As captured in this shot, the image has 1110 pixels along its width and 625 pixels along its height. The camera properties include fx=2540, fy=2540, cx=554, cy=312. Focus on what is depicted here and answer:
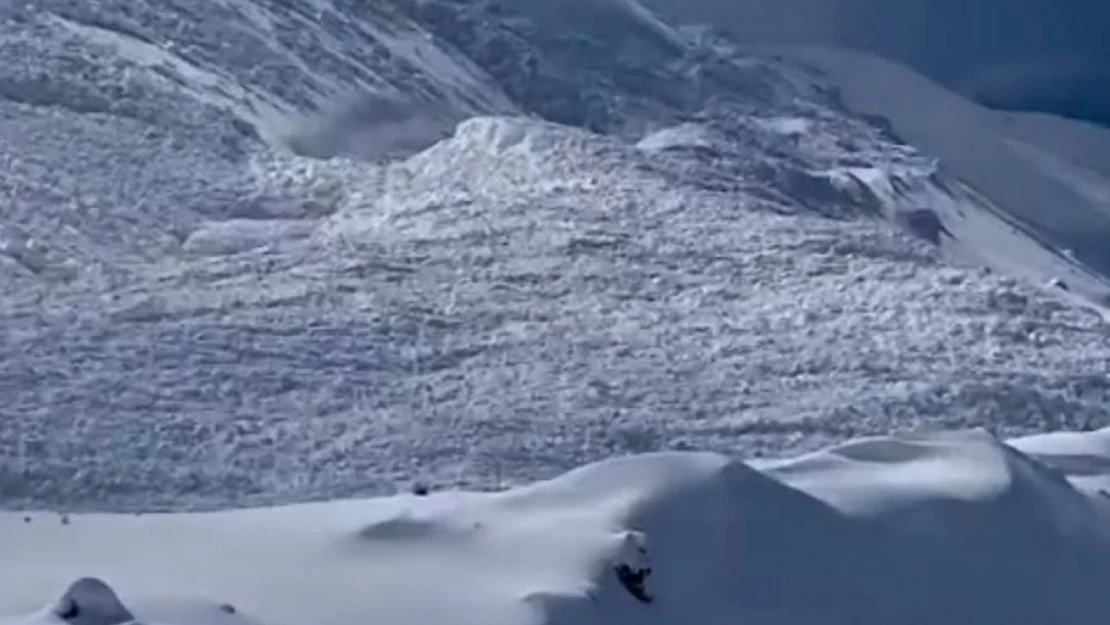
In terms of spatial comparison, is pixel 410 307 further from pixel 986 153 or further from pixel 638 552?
pixel 986 153

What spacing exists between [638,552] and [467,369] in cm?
334

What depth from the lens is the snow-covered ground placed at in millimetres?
6141

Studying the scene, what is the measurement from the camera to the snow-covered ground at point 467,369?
6.14 m

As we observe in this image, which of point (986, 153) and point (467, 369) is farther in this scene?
point (986, 153)

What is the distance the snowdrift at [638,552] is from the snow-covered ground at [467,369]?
0.01m

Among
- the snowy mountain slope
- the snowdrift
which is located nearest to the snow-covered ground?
the snowdrift

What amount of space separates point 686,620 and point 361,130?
38.8 ft

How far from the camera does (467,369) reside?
9336 mm

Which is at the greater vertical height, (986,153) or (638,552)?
(986,153)

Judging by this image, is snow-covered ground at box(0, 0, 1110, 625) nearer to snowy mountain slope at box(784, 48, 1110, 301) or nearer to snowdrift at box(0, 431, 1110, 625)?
snowdrift at box(0, 431, 1110, 625)

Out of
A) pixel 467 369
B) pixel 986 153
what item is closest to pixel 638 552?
pixel 467 369

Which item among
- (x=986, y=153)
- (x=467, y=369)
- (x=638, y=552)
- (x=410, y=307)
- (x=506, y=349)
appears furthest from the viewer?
(x=986, y=153)

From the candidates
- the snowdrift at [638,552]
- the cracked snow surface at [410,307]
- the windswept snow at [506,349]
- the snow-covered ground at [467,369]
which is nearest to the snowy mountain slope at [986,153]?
the snow-covered ground at [467,369]

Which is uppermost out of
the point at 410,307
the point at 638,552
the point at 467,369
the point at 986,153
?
the point at 986,153
